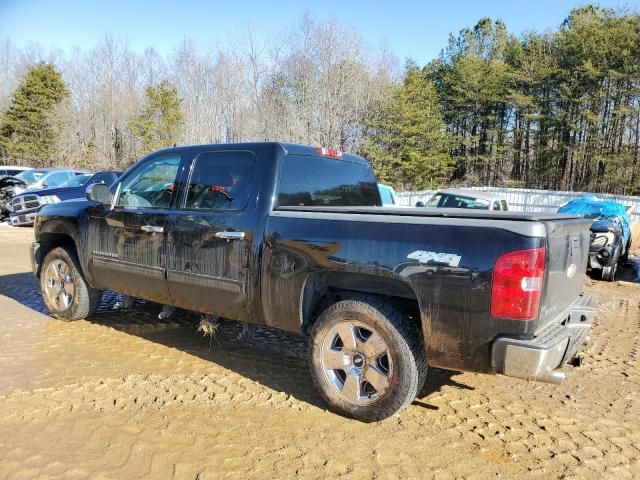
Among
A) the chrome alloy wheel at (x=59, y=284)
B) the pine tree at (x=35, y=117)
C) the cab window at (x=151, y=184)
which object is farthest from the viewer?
the pine tree at (x=35, y=117)

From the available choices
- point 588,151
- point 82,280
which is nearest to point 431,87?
point 588,151

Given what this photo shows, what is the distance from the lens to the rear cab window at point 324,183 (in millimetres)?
3944

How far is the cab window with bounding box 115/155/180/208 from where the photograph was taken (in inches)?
177

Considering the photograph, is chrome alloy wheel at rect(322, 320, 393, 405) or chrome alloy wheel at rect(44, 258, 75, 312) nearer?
chrome alloy wheel at rect(322, 320, 393, 405)

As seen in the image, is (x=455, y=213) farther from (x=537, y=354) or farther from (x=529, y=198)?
(x=529, y=198)

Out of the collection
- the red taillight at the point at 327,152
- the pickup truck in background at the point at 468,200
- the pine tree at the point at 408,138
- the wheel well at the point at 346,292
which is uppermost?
the pine tree at the point at 408,138

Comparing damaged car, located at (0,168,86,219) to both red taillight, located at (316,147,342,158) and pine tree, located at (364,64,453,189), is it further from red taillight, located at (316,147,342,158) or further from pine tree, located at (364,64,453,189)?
pine tree, located at (364,64,453,189)

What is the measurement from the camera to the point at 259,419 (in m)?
3.36

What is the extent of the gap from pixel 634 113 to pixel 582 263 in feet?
132

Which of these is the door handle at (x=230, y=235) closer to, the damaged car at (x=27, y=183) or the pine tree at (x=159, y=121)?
the damaged car at (x=27, y=183)

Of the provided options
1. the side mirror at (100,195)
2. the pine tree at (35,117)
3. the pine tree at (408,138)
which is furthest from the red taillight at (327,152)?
the pine tree at (35,117)

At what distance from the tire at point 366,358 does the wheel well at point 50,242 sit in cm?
347

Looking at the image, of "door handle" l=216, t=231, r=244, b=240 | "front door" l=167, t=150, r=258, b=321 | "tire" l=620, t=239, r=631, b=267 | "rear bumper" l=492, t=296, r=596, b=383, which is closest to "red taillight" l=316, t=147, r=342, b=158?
"front door" l=167, t=150, r=258, b=321

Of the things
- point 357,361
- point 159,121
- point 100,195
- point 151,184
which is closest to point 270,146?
point 151,184
